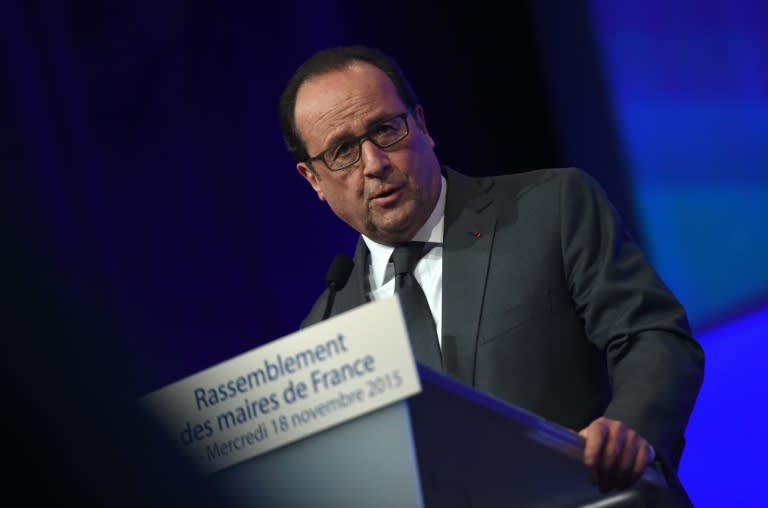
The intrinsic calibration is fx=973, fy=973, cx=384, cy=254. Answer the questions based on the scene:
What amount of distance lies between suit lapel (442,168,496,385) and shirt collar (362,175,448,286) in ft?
0.10

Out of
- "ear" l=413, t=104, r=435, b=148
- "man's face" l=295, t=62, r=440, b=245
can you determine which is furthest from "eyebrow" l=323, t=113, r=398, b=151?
"ear" l=413, t=104, r=435, b=148

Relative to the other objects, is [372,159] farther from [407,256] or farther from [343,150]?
[407,256]

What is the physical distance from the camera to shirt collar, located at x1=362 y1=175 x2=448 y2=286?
7.09 ft

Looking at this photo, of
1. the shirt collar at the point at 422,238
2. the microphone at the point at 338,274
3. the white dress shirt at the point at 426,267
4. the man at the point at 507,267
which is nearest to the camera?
the man at the point at 507,267

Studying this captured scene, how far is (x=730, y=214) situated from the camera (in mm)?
3385

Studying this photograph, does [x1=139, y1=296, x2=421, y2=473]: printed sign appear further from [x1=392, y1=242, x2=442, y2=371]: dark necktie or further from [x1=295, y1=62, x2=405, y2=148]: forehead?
[x1=295, y1=62, x2=405, y2=148]: forehead

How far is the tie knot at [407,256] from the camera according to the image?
208 cm

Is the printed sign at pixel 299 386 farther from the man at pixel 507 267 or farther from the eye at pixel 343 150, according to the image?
the eye at pixel 343 150

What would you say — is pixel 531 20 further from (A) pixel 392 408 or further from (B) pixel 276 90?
(A) pixel 392 408

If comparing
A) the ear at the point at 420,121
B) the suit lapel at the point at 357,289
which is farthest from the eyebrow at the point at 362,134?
the suit lapel at the point at 357,289

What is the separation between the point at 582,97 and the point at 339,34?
1000 millimetres

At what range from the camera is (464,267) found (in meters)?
2.00

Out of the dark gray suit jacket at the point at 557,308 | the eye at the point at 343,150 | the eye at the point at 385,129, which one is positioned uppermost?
the eye at the point at 385,129

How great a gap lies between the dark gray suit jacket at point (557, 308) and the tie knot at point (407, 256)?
0.28 ft
